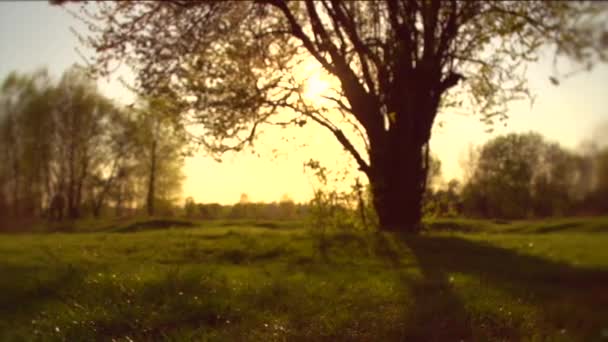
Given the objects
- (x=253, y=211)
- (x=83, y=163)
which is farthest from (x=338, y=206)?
(x=83, y=163)

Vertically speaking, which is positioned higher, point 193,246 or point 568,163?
point 568,163

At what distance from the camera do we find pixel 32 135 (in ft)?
207

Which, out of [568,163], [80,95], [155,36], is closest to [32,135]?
[80,95]

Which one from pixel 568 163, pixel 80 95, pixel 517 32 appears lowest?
pixel 568 163

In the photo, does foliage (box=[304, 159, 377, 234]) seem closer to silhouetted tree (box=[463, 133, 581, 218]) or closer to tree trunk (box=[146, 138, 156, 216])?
silhouetted tree (box=[463, 133, 581, 218])

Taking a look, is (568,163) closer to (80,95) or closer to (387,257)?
(387,257)

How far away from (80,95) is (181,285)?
57.3m

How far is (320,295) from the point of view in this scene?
10047 mm

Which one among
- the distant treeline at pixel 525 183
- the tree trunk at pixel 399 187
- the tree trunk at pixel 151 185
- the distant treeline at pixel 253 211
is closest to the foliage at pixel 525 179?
the distant treeline at pixel 525 183

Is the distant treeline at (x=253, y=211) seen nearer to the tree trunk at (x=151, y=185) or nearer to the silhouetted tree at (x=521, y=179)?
the silhouetted tree at (x=521, y=179)

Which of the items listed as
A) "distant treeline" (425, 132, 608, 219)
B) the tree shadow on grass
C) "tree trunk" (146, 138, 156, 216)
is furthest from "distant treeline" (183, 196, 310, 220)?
"tree trunk" (146, 138, 156, 216)

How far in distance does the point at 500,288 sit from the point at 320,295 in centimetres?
278

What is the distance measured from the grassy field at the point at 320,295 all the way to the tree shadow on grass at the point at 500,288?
0.07 feet

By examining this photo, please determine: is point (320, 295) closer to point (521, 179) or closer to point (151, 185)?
point (521, 179)
